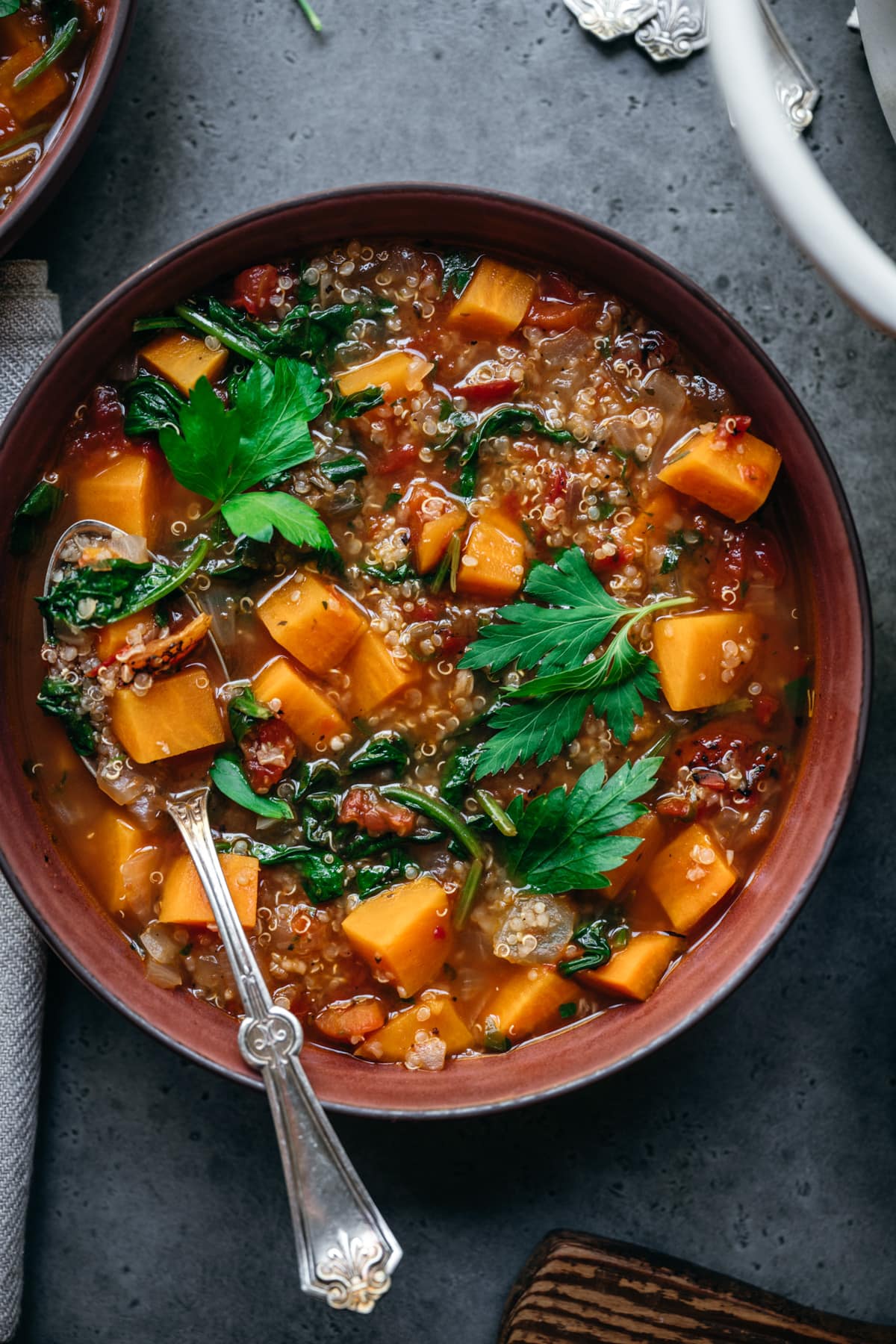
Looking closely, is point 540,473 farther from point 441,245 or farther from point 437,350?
point 441,245

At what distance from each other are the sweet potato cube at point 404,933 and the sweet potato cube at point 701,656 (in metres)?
0.82

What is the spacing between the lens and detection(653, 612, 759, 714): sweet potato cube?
3197 millimetres

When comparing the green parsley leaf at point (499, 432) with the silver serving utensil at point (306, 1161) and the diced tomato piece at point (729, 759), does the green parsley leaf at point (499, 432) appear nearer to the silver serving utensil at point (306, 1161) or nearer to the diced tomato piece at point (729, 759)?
the diced tomato piece at point (729, 759)

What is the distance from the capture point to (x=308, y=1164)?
3.05 m

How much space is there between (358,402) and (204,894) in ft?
4.40

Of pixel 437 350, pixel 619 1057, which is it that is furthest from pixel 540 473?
pixel 619 1057

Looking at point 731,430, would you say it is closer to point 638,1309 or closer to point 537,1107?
point 537,1107

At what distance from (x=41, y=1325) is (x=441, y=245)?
336 cm

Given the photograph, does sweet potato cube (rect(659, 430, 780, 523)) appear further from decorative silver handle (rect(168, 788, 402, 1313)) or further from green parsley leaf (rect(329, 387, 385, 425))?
decorative silver handle (rect(168, 788, 402, 1313))

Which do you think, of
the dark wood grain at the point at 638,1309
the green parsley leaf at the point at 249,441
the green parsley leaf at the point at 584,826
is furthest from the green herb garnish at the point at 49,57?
the dark wood grain at the point at 638,1309

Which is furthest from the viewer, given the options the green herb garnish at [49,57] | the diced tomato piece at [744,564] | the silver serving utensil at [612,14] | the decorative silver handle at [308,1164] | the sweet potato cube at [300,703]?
the silver serving utensil at [612,14]

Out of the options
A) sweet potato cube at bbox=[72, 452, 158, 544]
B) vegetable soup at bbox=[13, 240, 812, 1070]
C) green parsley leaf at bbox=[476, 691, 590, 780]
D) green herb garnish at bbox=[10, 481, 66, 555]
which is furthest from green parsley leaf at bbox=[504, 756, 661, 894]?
green herb garnish at bbox=[10, 481, 66, 555]

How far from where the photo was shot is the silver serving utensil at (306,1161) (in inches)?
118

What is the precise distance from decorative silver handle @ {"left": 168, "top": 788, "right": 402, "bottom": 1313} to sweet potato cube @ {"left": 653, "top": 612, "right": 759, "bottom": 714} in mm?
1272
